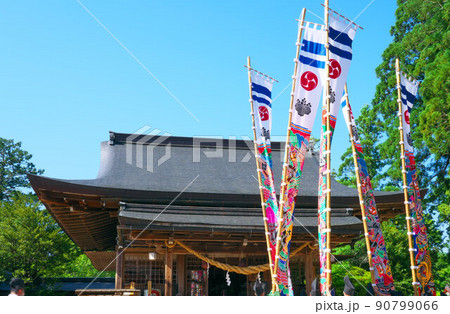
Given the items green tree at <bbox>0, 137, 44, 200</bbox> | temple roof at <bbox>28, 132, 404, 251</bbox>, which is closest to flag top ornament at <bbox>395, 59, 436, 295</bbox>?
temple roof at <bbox>28, 132, 404, 251</bbox>

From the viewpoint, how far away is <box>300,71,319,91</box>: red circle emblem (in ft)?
22.0

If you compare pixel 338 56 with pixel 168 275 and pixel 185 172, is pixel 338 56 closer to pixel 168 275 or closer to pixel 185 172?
pixel 168 275

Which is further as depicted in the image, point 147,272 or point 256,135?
point 147,272

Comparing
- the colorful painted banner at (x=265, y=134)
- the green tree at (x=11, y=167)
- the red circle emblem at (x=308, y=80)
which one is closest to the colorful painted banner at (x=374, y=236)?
the red circle emblem at (x=308, y=80)

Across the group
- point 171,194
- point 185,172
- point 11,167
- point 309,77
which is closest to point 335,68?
point 309,77

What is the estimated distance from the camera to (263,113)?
8.73m

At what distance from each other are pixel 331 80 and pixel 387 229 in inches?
627

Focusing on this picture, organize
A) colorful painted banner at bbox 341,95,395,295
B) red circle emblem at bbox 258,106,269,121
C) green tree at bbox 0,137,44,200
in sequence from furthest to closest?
green tree at bbox 0,137,44,200 < red circle emblem at bbox 258,106,269,121 < colorful painted banner at bbox 341,95,395,295

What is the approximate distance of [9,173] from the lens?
120ft

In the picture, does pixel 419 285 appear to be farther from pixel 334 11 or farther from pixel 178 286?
pixel 178 286

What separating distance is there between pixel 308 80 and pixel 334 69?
1.61ft

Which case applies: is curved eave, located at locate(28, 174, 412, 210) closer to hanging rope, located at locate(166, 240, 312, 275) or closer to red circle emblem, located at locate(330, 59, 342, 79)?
hanging rope, located at locate(166, 240, 312, 275)

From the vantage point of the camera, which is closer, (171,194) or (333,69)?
(333,69)
